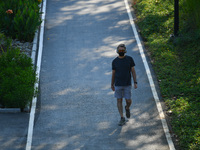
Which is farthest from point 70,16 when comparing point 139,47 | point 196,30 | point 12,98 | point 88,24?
point 12,98

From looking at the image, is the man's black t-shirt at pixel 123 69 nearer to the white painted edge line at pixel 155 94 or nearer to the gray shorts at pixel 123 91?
the gray shorts at pixel 123 91

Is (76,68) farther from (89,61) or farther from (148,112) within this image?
(148,112)

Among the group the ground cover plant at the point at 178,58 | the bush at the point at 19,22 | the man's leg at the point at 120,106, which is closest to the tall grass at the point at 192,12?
the ground cover plant at the point at 178,58

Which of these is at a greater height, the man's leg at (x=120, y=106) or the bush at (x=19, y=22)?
the bush at (x=19, y=22)

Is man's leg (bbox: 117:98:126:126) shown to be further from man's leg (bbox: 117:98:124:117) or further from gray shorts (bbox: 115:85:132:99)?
gray shorts (bbox: 115:85:132:99)

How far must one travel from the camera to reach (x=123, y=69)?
9648 millimetres

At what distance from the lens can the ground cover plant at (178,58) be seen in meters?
9.98

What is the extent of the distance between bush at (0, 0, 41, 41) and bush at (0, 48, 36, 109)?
3494 mm

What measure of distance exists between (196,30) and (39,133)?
7499mm

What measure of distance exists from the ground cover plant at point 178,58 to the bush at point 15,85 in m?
3.84

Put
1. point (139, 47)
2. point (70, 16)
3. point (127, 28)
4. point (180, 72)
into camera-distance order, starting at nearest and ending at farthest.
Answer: point (180, 72) < point (139, 47) < point (127, 28) < point (70, 16)

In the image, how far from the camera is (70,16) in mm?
17906

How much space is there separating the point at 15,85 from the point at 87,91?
2243mm

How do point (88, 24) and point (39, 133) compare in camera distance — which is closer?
point (39, 133)
